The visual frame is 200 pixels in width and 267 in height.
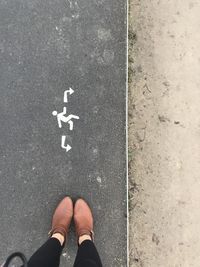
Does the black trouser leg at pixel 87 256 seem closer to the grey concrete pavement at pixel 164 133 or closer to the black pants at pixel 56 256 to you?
the black pants at pixel 56 256

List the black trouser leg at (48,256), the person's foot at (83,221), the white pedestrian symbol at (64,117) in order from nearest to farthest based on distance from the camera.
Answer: the black trouser leg at (48,256)
the person's foot at (83,221)
the white pedestrian symbol at (64,117)

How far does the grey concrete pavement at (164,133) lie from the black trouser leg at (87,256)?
37 cm

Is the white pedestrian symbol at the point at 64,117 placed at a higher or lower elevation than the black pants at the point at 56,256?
higher

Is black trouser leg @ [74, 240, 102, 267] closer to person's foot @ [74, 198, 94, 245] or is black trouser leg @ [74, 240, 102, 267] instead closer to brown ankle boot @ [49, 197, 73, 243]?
person's foot @ [74, 198, 94, 245]

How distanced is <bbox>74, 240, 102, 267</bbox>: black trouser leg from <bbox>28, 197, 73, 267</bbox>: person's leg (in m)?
0.12

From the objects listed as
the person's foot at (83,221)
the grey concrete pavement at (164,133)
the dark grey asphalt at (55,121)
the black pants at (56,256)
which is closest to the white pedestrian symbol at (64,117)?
the dark grey asphalt at (55,121)

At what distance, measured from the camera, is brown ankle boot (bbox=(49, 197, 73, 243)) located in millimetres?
2623

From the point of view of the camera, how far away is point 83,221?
2662 millimetres

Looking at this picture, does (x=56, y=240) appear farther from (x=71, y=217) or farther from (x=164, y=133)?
(x=164, y=133)

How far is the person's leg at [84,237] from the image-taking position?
7.88 ft

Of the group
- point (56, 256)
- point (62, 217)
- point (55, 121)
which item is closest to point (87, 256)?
point (56, 256)

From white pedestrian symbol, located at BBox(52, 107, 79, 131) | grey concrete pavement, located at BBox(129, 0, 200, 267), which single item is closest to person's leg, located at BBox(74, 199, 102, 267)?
grey concrete pavement, located at BBox(129, 0, 200, 267)

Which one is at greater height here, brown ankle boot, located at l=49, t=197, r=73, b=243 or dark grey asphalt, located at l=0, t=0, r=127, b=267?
dark grey asphalt, located at l=0, t=0, r=127, b=267

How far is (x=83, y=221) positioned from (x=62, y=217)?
0.14 meters
